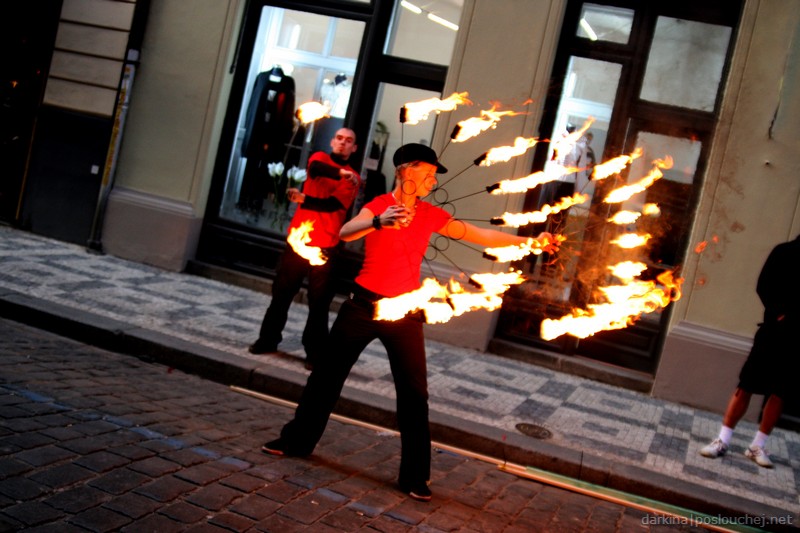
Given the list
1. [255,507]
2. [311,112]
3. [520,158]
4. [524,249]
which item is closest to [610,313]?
[524,249]

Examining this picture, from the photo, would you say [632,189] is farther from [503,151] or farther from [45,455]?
[45,455]

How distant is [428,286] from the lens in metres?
4.74

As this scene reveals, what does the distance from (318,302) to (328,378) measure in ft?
8.12

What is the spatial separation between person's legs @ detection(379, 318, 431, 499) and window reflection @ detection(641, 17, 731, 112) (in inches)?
259

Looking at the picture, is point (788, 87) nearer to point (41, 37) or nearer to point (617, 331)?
point (617, 331)

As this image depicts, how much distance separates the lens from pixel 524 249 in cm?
507

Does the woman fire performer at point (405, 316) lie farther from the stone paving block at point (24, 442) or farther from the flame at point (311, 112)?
the flame at point (311, 112)

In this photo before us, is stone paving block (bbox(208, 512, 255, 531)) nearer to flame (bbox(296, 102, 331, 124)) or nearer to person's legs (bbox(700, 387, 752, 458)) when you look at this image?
flame (bbox(296, 102, 331, 124))

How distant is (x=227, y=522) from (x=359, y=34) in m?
8.61

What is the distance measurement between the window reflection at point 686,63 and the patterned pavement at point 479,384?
12.0 ft

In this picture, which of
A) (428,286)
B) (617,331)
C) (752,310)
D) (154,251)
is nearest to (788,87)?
(752,310)

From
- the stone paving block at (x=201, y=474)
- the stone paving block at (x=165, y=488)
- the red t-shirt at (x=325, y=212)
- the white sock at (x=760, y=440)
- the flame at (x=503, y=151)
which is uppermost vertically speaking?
the flame at (x=503, y=151)

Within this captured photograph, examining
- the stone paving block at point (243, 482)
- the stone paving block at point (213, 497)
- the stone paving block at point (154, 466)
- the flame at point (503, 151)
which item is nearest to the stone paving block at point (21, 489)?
the stone paving block at point (154, 466)

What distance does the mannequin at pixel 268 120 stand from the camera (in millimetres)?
11625
